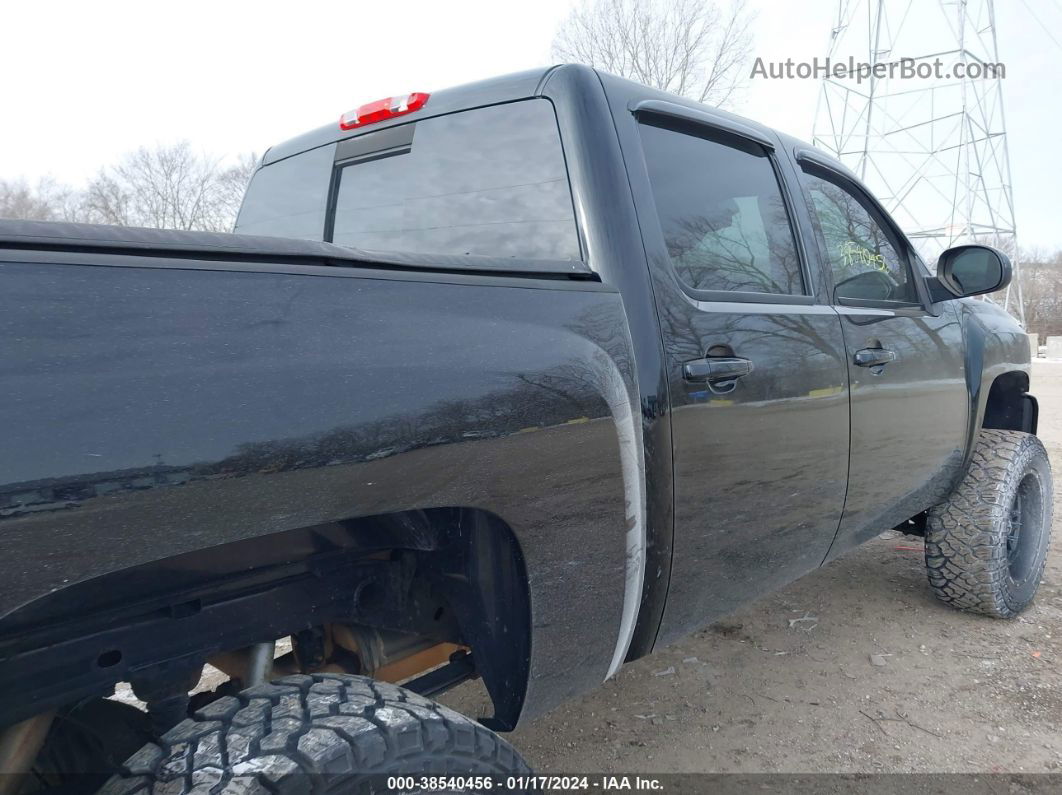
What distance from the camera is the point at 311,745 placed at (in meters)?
1.24

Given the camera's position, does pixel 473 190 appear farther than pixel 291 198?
No

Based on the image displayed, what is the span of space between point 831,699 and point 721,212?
1894mm

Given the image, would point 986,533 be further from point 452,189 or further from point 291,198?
point 291,198

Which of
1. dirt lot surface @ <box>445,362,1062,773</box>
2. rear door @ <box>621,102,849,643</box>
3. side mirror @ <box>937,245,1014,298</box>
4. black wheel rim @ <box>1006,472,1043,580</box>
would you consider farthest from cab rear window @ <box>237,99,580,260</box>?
black wheel rim @ <box>1006,472,1043,580</box>

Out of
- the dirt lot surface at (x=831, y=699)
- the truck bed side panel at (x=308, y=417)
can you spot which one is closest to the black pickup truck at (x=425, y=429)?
the truck bed side panel at (x=308, y=417)

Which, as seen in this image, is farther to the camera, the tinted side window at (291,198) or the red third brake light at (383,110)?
the tinted side window at (291,198)

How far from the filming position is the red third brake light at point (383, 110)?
2.34m

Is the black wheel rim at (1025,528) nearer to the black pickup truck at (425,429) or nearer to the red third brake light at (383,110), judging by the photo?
the black pickup truck at (425,429)

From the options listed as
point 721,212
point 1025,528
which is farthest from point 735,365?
point 1025,528

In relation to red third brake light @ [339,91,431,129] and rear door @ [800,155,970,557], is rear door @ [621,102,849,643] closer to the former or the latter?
rear door @ [800,155,970,557]

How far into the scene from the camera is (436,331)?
1.39 meters

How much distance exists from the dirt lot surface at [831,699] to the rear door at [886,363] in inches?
25.2

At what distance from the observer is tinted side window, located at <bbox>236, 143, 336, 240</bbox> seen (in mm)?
2648

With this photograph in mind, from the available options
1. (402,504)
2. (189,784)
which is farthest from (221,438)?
(189,784)
